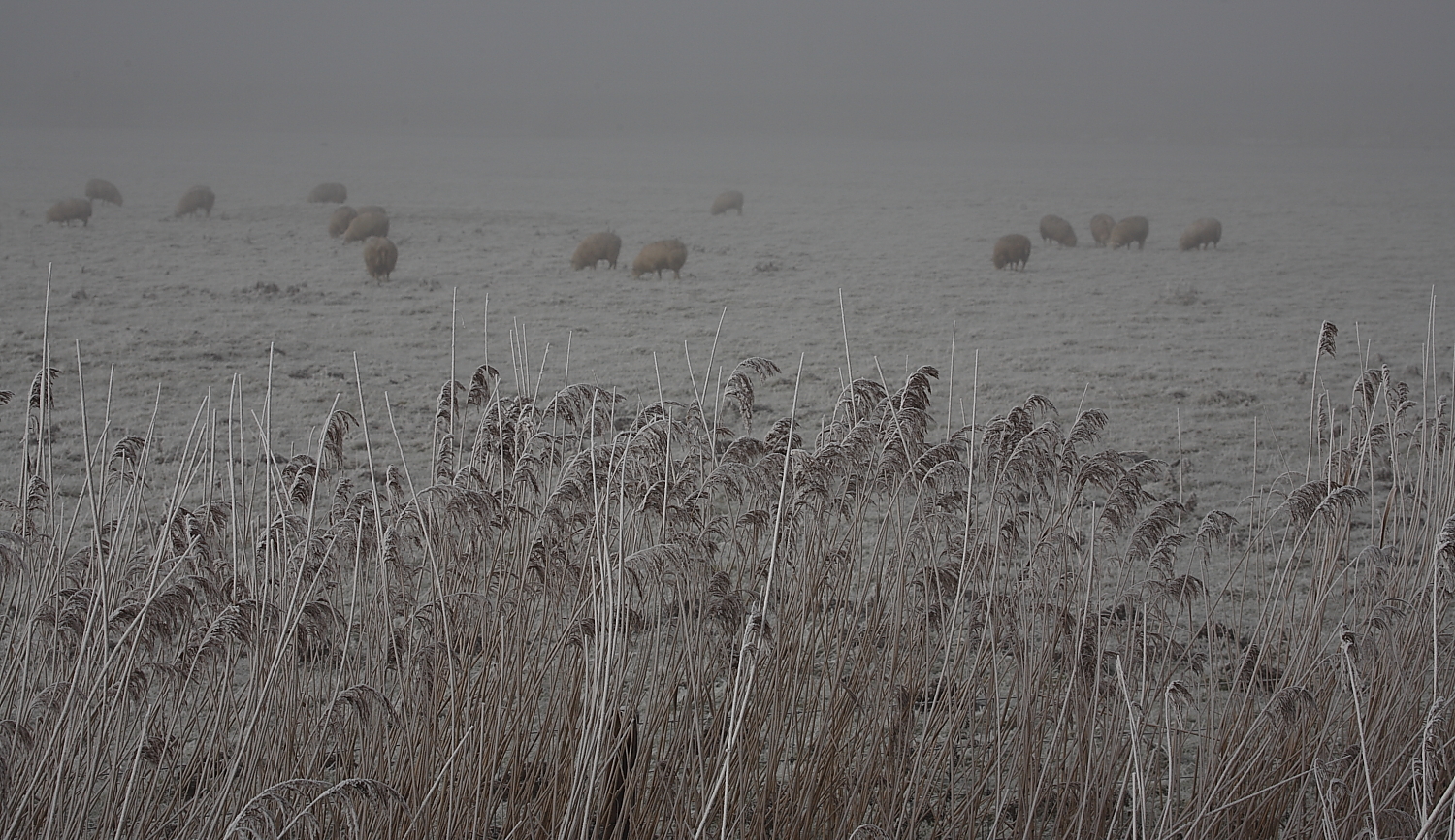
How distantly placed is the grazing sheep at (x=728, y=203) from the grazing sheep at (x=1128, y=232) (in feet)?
24.3

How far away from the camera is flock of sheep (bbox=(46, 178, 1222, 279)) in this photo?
434 inches

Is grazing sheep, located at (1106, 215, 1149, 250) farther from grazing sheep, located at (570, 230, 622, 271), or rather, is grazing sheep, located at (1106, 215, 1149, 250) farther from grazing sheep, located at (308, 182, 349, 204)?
grazing sheep, located at (308, 182, 349, 204)

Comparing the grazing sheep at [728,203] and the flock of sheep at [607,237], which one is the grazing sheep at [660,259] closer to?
the flock of sheep at [607,237]

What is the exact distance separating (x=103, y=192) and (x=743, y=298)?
11.6 m

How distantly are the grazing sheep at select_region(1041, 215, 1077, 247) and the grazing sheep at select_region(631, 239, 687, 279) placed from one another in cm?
608

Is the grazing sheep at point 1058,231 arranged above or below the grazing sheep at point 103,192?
below

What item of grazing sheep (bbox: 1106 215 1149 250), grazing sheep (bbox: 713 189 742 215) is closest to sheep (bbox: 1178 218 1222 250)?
grazing sheep (bbox: 1106 215 1149 250)

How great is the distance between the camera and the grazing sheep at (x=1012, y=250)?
11.9m

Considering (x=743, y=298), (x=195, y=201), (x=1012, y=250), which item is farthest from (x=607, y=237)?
(x=195, y=201)

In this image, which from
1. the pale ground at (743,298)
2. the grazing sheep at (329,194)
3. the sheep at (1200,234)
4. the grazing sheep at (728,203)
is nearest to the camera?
the pale ground at (743,298)

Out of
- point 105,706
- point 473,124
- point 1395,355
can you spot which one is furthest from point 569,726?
point 473,124

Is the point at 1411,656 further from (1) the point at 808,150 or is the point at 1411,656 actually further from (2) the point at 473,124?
(2) the point at 473,124

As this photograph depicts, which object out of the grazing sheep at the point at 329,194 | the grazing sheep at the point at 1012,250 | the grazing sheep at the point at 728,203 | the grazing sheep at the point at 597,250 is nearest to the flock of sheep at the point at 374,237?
the grazing sheep at the point at 597,250

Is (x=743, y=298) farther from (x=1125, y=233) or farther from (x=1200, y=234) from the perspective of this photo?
(x=1200, y=234)
